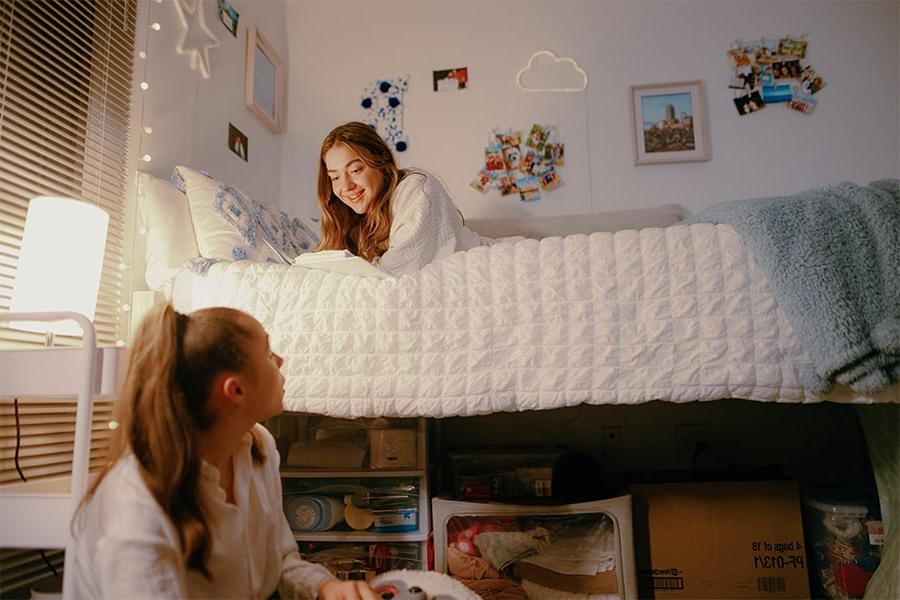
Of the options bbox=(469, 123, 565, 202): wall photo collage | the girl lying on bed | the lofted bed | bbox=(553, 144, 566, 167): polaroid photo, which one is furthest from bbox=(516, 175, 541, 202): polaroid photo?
the lofted bed

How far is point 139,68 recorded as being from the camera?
1.55 meters

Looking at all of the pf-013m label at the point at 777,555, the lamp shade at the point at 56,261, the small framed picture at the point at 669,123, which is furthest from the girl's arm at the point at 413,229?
the small framed picture at the point at 669,123

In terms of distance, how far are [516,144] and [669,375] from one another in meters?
1.46

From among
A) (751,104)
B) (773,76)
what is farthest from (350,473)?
(773,76)

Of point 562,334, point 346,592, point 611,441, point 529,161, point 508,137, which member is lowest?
point 346,592

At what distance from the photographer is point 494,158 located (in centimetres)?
233

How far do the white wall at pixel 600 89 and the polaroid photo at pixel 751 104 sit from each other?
24mm

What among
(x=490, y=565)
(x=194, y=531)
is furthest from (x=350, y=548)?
(x=194, y=531)

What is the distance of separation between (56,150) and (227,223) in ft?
1.26

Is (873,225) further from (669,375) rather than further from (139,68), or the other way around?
(139,68)

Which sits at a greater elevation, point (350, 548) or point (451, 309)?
point (451, 309)

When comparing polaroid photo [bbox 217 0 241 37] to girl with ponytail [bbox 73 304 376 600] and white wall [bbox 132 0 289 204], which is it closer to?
white wall [bbox 132 0 289 204]

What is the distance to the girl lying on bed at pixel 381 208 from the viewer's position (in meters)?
1.39

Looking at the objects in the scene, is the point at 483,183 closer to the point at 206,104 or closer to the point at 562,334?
the point at 206,104
